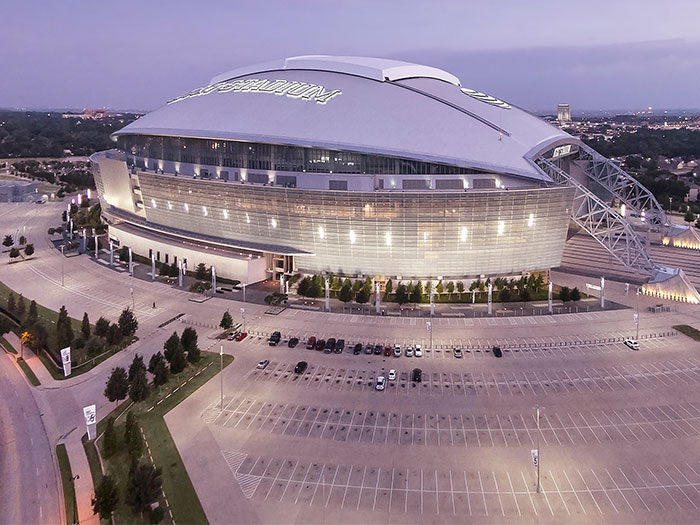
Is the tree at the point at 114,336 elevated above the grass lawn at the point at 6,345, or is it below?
above

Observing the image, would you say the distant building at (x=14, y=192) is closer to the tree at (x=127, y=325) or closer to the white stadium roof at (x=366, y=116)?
the white stadium roof at (x=366, y=116)

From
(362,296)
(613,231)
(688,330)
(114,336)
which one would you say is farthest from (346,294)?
(613,231)

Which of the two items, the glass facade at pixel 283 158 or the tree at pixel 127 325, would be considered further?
the glass facade at pixel 283 158

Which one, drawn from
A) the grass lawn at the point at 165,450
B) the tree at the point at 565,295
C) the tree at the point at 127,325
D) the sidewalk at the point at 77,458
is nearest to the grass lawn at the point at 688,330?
the tree at the point at 565,295

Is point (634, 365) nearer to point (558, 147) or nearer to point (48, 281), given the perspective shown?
point (558, 147)

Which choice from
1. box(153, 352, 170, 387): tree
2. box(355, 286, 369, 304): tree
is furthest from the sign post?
box(355, 286, 369, 304): tree

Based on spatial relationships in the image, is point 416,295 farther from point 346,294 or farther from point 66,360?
point 66,360

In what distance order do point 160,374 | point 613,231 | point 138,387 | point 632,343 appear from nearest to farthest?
Result: point 138,387 → point 160,374 → point 632,343 → point 613,231
